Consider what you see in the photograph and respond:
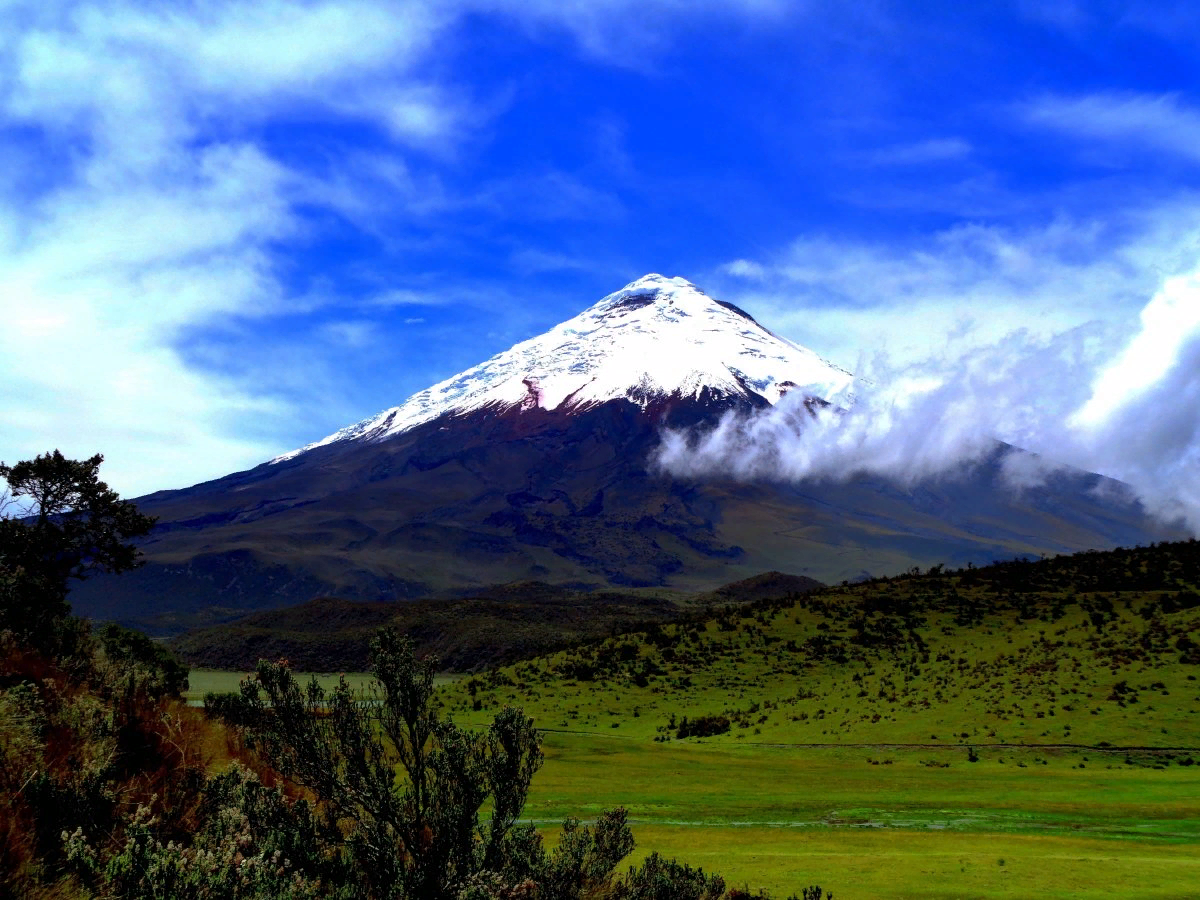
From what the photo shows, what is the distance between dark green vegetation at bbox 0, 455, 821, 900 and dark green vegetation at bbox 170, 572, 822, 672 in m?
71.9

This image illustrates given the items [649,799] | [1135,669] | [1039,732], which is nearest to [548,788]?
[649,799]

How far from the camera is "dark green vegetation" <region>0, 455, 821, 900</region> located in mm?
6316

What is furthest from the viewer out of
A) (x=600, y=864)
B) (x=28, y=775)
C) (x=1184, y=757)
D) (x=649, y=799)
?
(x=1184, y=757)

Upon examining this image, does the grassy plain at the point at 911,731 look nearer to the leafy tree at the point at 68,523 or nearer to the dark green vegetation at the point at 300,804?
the dark green vegetation at the point at 300,804

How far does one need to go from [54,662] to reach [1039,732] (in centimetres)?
3159

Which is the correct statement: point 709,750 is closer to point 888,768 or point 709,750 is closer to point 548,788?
point 888,768

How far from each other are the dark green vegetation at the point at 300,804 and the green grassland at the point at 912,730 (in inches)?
202

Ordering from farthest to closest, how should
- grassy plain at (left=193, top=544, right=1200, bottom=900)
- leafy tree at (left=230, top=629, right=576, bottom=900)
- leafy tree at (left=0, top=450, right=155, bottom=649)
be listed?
leafy tree at (left=0, top=450, right=155, bottom=649) → grassy plain at (left=193, top=544, right=1200, bottom=900) → leafy tree at (left=230, top=629, right=576, bottom=900)

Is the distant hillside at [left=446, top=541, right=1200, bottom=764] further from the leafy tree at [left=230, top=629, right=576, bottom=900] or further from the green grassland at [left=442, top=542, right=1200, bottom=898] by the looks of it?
the leafy tree at [left=230, top=629, right=576, bottom=900]

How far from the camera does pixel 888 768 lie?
91.7 feet

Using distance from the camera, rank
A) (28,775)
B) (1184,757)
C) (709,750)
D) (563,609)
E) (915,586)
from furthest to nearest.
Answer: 1. (563,609)
2. (915,586)
3. (709,750)
4. (1184,757)
5. (28,775)

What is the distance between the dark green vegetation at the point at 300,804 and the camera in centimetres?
632

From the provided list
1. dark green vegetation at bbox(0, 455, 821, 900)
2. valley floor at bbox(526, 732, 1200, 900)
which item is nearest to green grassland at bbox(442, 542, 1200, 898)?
valley floor at bbox(526, 732, 1200, 900)

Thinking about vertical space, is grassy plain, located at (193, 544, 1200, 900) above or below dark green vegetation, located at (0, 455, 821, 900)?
below
